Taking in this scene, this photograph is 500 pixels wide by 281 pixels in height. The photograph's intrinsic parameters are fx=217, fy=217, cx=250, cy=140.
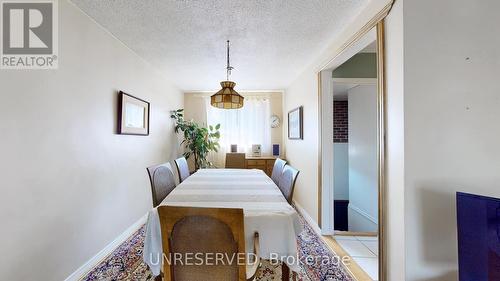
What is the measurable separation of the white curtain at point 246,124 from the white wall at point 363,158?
1.83 metres

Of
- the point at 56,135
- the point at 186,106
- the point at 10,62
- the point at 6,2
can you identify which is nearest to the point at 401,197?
the point at 56,135

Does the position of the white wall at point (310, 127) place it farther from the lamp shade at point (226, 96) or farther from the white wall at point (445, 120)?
the lamp shade at point (226, 96)

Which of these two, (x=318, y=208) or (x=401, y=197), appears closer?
(x=401, y=197)

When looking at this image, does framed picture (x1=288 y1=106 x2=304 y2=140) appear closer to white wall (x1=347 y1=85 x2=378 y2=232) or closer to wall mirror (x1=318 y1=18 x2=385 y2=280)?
wall mirror (x1=318 y1=18 x2=385 y2=280)

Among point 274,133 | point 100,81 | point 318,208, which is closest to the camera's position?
point 100,81

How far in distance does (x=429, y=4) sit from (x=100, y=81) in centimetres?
275

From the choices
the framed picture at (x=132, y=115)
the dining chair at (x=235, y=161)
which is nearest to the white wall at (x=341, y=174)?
the dining chair at (x=235, y=161)

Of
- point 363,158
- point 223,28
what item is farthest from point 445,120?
point 363,158

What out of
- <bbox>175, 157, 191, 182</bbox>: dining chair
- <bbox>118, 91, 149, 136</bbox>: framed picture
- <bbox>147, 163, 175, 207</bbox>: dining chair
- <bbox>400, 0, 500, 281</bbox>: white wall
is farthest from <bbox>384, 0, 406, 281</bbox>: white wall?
<bbox>118, 91, 149, 136</bbox>: framed picture

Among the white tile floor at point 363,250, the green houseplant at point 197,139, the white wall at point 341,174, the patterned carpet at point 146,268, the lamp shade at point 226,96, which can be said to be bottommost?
the white tile floor at point 363,250

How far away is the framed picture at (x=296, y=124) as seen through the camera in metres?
3.58

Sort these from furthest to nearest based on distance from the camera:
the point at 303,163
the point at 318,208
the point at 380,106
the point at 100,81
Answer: the point at 303,163 < the point at 318,208 < the point at 100,81 < the point at 380,106

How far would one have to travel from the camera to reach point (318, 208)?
9.31 ft

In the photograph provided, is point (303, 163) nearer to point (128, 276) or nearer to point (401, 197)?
point (401, 197)
